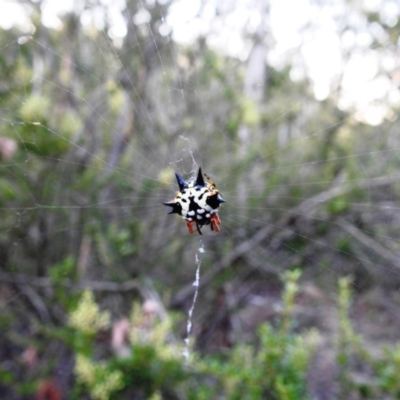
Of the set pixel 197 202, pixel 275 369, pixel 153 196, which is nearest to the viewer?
pixel 197 202

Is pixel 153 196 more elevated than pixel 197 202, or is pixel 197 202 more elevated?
pixel 153 196

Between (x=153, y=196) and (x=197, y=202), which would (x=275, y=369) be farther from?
(x=153, y=196)

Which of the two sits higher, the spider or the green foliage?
the spider

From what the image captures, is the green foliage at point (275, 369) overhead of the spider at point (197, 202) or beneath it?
beneath

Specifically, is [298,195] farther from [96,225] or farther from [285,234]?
[96,225]

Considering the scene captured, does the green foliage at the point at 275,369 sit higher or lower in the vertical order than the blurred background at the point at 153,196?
lower

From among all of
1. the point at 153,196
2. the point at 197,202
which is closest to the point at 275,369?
the point at 197,202

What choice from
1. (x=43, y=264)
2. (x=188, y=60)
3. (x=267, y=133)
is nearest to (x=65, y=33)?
(x=188, y=60)

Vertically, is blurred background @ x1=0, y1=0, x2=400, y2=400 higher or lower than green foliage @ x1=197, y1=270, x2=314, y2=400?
higher
